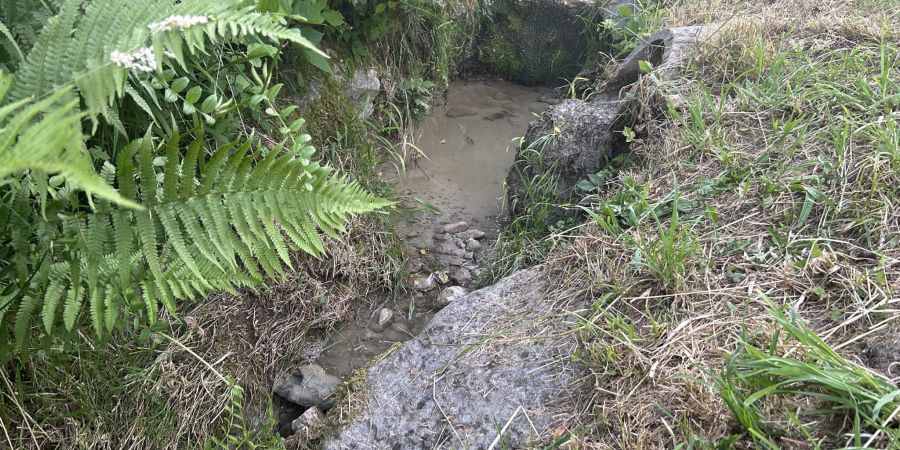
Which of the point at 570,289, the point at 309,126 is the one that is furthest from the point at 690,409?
the point at 309,126

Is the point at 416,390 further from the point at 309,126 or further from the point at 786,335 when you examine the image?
the point at 309,126

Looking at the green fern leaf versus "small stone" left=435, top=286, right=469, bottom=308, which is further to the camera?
"small stone" left=435, top=286, right=469, bottom=308

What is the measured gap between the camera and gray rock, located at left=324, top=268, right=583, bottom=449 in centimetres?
211

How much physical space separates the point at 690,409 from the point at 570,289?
0.73 m

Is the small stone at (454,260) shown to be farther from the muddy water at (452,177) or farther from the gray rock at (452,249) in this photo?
the muddy water at (452,177)

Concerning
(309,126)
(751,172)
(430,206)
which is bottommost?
(430,206)

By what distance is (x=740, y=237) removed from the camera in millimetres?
2344

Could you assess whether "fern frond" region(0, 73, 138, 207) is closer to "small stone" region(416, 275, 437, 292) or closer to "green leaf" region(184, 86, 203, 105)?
"green leaf" region(184, 86, 203, 105)

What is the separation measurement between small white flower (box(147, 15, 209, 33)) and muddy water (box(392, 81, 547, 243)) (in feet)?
7.51

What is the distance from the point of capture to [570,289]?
2.45 meters

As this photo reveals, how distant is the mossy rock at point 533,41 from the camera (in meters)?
5.28

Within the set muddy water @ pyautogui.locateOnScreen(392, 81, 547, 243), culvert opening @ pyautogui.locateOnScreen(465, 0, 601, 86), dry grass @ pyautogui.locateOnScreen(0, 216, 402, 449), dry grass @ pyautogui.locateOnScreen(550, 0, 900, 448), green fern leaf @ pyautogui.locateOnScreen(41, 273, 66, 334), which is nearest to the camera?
green fern leaf @ pyautogui.locateOnScreen(41, 273, 66, 334)

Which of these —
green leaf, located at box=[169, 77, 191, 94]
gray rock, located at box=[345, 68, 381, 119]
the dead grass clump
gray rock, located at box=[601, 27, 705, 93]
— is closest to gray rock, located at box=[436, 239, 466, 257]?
the dead grass clump

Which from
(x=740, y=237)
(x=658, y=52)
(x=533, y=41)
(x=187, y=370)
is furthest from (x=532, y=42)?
(x=187, y=370)
